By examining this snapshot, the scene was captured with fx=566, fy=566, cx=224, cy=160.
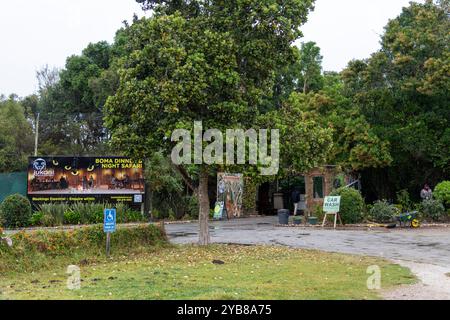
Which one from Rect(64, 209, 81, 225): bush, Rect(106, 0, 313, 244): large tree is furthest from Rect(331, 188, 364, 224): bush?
Rect(64, 209, 81, 225): bush

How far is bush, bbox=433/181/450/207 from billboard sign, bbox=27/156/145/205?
613 inches

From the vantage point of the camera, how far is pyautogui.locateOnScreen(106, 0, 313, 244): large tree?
14703 mm

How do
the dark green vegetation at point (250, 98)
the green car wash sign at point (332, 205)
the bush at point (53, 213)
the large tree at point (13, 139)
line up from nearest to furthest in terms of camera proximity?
the dark green vegetation at point (250, 98) < the green car wash sign at point (332, 205) < the bush at point (53, 213) < the large tree at point (13, 139)

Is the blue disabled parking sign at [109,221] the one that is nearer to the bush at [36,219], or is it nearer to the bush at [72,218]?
the bush at [36,219]

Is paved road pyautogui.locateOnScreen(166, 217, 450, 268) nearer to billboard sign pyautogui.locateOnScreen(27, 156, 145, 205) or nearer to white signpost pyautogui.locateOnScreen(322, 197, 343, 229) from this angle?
white signpost pyautogui.locateOnScreen(322, 197, 343, 229)

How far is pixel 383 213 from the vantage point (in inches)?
1016

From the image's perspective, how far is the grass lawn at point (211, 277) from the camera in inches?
376

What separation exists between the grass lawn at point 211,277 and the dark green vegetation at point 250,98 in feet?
8.83

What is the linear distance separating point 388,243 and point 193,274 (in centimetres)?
919

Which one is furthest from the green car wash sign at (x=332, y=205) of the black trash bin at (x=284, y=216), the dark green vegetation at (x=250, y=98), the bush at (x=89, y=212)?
the bush at (x=89, y=212)

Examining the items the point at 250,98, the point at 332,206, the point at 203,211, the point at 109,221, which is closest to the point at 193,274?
the point at 109,221
